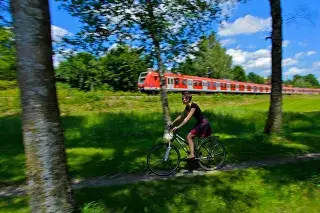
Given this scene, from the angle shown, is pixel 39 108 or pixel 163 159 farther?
pixel 163 159

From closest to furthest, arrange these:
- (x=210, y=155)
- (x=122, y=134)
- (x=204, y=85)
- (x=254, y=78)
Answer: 1. (x=210, y=155)
2. (x=122, y=134)
3. (x=204, y=85)
4. (x=254, y=78)

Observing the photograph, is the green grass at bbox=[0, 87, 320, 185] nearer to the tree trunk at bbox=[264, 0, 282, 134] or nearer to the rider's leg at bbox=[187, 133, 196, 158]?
the tree trunk at bbox=[264, 0, 282, 134]

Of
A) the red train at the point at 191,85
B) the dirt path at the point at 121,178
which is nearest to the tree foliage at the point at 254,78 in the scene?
the red train at the point at 191,85

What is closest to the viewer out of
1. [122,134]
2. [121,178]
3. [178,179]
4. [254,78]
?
[178,179]

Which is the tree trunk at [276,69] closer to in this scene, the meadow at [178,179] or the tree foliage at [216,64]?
the meadow at [178,179]

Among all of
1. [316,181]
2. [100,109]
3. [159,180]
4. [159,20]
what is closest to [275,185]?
[316,181]

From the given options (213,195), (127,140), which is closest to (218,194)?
(213,195)

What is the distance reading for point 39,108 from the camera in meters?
4.37

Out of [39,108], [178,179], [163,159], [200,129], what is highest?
[39,108]

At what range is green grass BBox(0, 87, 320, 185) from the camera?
35.8ft

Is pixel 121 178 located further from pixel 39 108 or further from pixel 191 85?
pixel 191 85

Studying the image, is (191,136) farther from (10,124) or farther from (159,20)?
(10,124)

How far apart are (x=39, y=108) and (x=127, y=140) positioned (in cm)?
1144

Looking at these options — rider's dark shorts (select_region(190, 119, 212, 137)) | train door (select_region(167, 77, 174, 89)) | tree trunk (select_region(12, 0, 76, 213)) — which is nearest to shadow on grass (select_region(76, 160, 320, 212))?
rider's dark shorts (select_region(190, 119, 212, 137))
